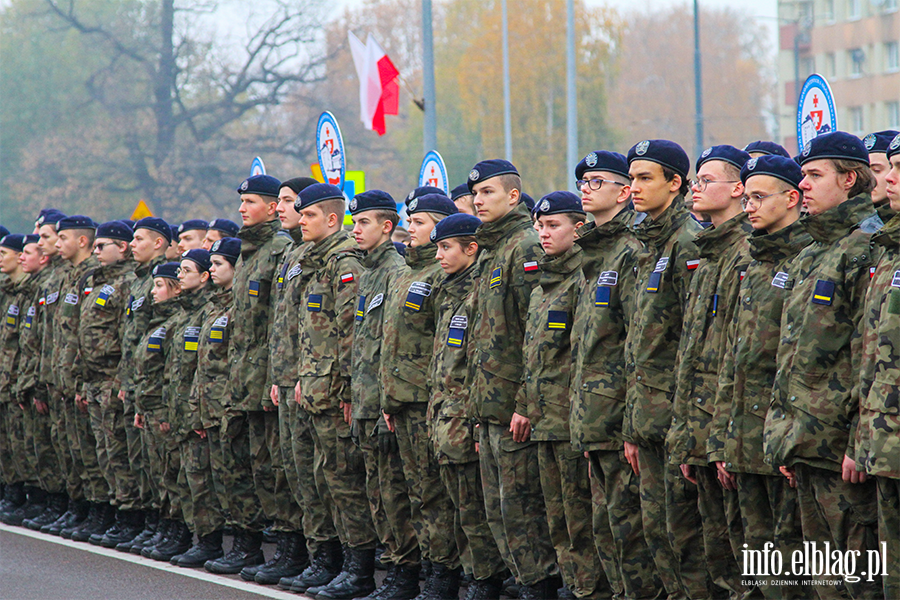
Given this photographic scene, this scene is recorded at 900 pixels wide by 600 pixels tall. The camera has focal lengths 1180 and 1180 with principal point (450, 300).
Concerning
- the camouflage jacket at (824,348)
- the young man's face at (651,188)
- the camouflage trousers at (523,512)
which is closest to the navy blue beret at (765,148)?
the young man's face at (651,188)

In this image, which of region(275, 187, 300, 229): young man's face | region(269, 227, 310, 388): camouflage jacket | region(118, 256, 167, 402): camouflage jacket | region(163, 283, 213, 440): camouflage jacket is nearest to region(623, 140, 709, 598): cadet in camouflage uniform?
region(269, 227, 310, 388): camouflage jacket

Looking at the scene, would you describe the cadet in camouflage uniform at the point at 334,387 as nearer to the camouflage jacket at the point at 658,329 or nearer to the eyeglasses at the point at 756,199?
the camouflage jacket at the point at 658,329

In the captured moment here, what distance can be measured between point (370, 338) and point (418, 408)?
58 centimetres

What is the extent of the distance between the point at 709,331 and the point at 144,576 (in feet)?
15.9

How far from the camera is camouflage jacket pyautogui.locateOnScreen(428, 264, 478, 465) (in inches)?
267

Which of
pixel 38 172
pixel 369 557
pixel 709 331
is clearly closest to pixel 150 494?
pixel 369 557

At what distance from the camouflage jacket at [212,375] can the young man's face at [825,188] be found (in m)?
4.85

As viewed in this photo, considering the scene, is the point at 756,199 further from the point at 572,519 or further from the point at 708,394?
the point at 572,519

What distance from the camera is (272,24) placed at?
3972 centimetres

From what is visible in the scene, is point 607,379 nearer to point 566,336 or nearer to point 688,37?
point 566,336

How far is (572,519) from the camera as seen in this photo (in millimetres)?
6219

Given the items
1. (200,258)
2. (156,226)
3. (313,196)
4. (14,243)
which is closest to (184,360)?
(200,258)

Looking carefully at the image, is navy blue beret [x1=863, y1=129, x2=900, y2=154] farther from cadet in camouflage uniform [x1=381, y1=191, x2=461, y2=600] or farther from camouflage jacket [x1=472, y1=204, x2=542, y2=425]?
cadet in camouflage uniform [x1=381, y1=191, x2=461, y2=600]

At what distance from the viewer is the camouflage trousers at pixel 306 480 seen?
790 cm
